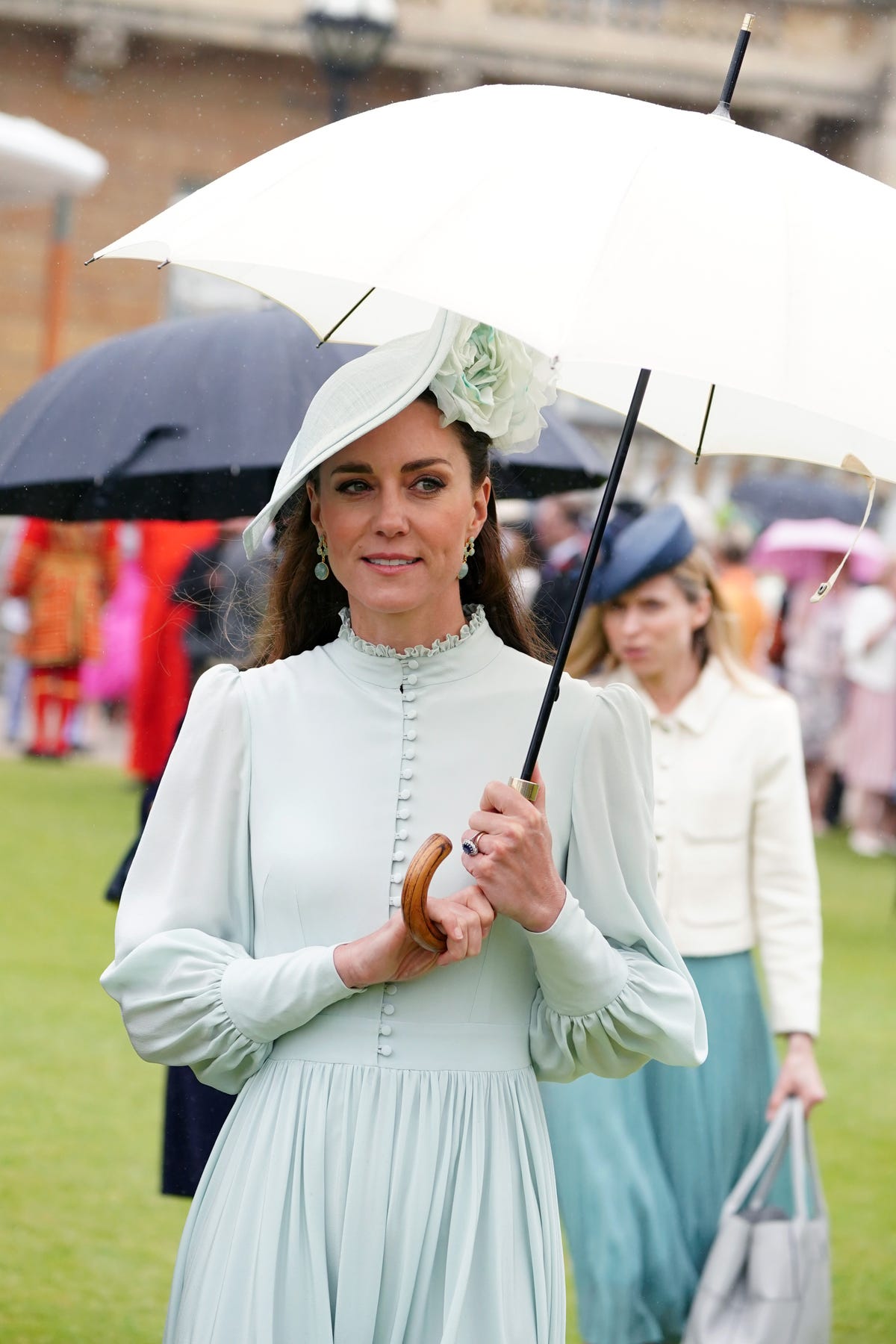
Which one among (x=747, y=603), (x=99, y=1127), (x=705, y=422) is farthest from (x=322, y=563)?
(x=747, y=603)

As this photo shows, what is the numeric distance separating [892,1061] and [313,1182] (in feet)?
18.7

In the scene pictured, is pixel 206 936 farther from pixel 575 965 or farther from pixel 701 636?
pixel 701 636

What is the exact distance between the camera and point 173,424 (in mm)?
4137

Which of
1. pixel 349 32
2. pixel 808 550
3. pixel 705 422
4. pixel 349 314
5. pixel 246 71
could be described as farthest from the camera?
pixel 246 71

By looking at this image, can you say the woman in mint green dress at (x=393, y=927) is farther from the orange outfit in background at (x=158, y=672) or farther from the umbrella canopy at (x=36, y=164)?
the orange outfit in background at (x=158, y=672)

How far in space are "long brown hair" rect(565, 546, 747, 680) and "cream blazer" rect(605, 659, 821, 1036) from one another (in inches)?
8.8

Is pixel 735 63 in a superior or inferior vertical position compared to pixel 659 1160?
superior

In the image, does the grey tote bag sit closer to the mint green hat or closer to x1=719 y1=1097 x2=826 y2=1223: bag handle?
x1=719 y1=1097 x2=826 y2=1223: bag handle

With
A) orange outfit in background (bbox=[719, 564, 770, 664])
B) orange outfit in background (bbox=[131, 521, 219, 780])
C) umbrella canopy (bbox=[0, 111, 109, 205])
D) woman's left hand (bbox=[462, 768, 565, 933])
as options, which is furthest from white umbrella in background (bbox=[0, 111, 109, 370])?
orange outfit in background (bbox=[131, 521, 219, 780])

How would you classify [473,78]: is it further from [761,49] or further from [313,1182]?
[313,1182]

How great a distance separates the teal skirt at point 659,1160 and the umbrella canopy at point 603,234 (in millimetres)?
→ 2323

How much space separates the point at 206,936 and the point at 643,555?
235 cm

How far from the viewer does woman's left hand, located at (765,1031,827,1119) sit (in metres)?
4.41

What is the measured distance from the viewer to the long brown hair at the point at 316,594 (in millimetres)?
2875
